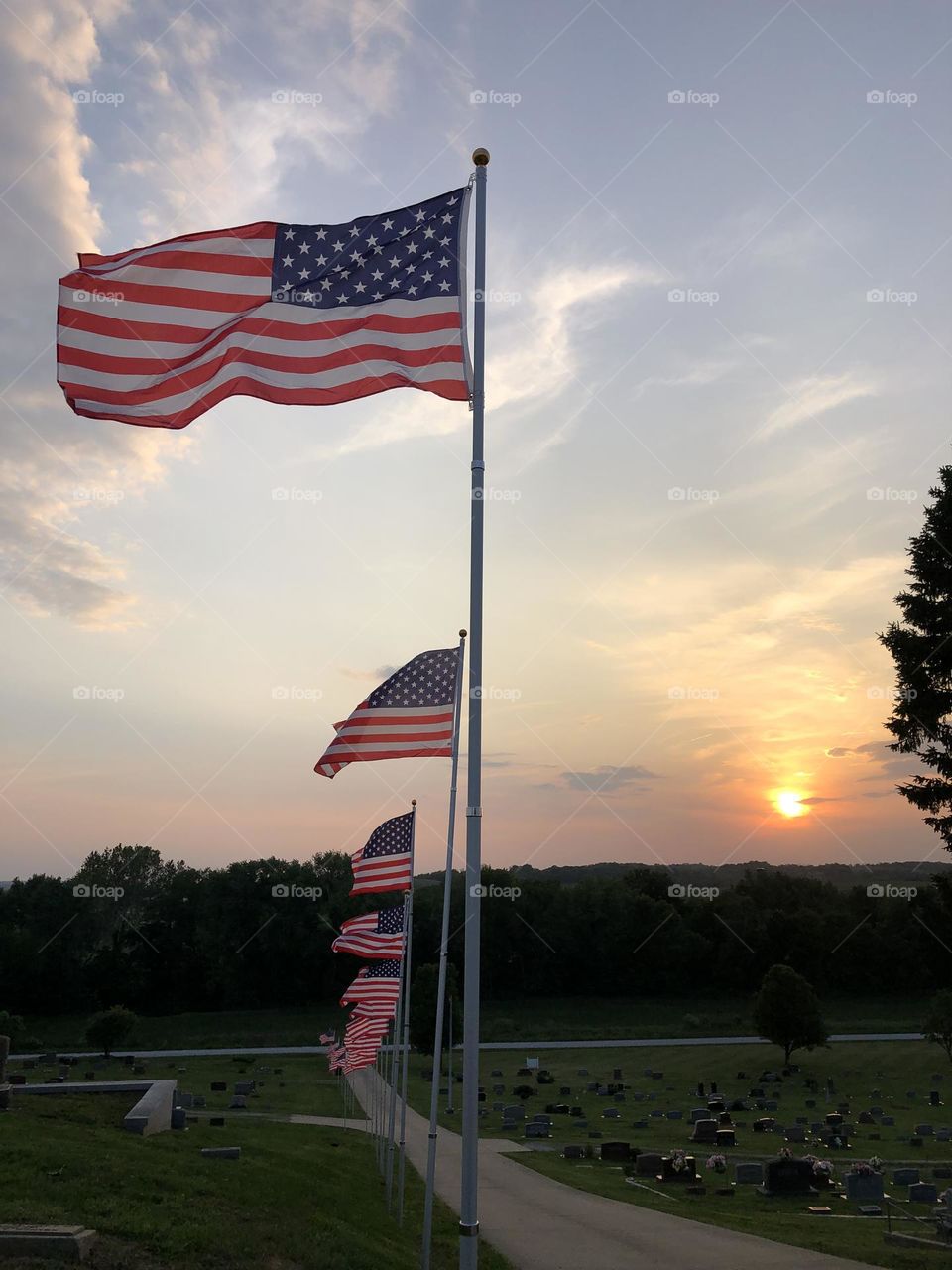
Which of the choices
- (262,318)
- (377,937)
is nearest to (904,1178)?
(377,937)

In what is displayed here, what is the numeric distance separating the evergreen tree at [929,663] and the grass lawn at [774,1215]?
30.9 ft

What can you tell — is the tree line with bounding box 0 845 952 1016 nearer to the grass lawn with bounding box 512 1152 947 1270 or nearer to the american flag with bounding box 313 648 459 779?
the grass lawn with bounding box 512 1152 947 1270

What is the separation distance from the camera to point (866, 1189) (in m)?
23.9

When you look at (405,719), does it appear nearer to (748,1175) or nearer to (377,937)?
(377,937)

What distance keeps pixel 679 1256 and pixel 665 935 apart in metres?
85.7

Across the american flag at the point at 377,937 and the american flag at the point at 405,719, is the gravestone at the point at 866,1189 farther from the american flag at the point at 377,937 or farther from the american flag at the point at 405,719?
the american flag at the point at 405,719

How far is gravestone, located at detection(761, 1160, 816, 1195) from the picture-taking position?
25.1 m

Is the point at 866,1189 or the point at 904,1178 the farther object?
the point at 904,1178

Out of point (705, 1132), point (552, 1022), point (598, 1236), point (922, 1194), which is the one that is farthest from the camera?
point (552, 1022)

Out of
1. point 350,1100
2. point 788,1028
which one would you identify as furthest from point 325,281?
point 788,1028

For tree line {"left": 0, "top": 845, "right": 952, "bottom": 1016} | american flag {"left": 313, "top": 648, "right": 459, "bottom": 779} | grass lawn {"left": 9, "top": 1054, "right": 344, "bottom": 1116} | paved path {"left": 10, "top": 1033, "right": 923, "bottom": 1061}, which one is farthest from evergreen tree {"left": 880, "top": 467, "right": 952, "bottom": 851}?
tree line {"left": 0, "top": 845, "right": 952, "bottom": 1016}

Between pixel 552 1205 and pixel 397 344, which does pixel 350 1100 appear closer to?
pixel 552 1205

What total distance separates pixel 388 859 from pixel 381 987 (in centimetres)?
527

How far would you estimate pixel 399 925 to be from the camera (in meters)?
23.0
